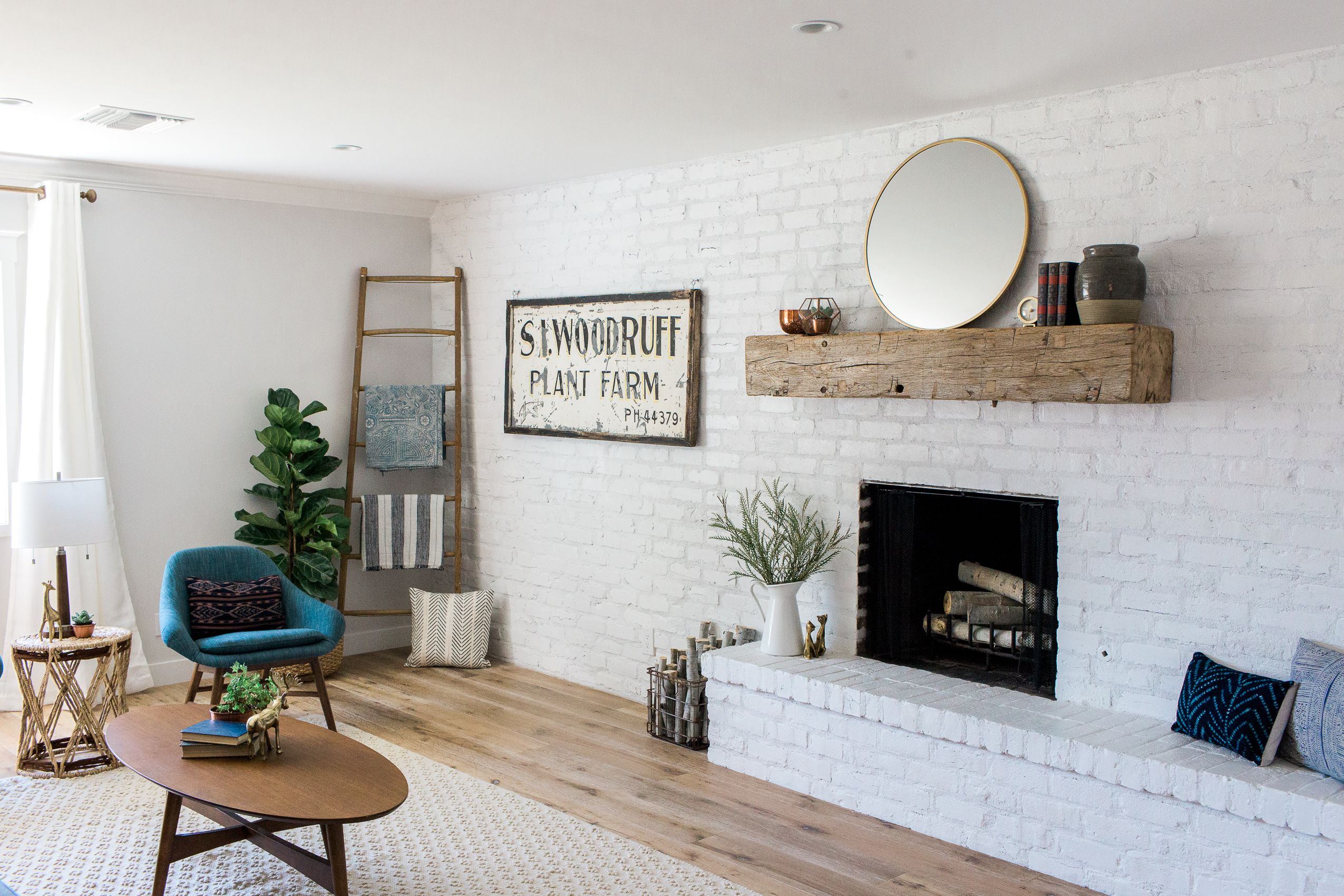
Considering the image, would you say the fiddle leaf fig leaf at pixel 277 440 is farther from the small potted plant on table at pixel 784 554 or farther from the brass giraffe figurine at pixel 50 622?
the small potted plant on table at pixel 784 554

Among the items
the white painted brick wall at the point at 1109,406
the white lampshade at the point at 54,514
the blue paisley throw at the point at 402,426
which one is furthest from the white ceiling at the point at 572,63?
the blue paisley throw at the point at 402,426

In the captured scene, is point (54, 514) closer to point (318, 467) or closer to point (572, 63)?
point (318, 467)

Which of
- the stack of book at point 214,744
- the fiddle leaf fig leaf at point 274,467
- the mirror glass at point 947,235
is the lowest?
the stack of book at point 214,744

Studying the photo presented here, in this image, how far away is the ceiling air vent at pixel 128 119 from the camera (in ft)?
12.8

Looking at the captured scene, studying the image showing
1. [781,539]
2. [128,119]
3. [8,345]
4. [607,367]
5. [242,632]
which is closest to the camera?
[128,119]

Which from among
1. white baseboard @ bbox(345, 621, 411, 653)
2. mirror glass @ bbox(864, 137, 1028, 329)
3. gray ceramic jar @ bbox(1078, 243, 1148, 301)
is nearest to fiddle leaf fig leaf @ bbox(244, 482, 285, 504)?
white baseboard @ bbox(345, 621, 411, 653)

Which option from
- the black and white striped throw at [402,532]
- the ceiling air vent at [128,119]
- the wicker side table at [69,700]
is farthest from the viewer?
the black and white striped throw at [402,532]

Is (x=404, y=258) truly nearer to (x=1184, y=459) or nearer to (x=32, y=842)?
(x=32, y=842)

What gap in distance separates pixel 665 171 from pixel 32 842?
11.4 feet

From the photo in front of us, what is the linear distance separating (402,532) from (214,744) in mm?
2765

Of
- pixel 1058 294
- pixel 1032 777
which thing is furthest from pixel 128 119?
pixel 1032 777

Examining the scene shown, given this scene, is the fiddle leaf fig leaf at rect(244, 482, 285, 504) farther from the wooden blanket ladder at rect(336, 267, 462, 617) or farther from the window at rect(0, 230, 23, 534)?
the window at rect(0, 230, 23, 534)

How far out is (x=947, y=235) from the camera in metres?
3.84

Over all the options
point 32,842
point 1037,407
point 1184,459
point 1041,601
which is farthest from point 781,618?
point 32,842
